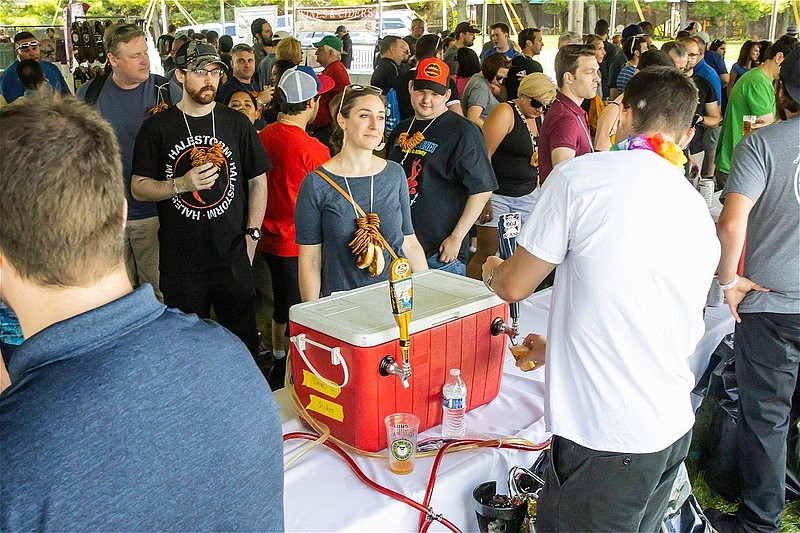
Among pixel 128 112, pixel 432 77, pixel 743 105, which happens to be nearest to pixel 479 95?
pixel 743 105

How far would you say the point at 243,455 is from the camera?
0.92 m

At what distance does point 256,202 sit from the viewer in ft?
9.93

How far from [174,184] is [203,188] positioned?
12cm

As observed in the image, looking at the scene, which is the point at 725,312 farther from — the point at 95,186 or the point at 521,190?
the point at 95,186

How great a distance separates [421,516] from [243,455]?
0.73 meters

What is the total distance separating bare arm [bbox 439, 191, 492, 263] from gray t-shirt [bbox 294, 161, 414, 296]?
59 centimetres

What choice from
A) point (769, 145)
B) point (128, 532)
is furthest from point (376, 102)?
point (128, 532)

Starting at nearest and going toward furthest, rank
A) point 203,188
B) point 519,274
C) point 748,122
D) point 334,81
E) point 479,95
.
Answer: point 519,274
point 203,188
point 748,122
point 479,95
point 334,81

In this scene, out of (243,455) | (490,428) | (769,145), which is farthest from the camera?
(769,145)

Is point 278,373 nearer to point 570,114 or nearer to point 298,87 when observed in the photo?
point 298,87

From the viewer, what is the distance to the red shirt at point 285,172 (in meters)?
3.26

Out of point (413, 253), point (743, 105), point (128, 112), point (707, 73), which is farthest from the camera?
point (707, 73)

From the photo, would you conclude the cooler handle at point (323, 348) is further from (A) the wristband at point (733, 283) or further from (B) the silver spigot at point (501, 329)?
(A) the wristband at point (733, 283)

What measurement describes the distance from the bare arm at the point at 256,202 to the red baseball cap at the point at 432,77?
0.75 m
